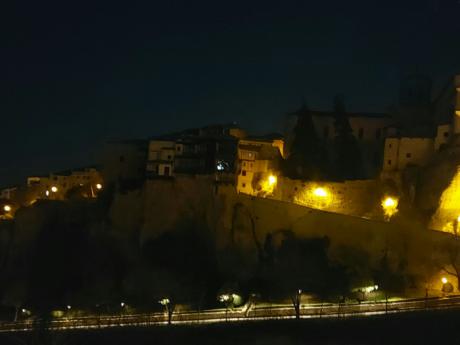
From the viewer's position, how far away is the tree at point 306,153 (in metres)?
51.2

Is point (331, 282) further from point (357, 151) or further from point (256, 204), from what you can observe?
point (357, 151)

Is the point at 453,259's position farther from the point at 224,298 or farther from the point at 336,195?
the point at 224,298

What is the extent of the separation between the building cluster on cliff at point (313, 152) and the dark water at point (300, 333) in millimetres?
16339

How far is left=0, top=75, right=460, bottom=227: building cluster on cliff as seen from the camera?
160ft

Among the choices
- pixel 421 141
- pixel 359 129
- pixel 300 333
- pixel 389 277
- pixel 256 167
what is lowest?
pixel 300 333

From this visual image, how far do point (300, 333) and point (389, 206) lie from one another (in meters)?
17.2

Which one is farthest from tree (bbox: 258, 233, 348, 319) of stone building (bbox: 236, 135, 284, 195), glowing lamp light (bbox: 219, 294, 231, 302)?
stone building (bbox: 236, 135, 284, 195)

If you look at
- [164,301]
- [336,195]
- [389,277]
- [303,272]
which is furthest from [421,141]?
[164,301]

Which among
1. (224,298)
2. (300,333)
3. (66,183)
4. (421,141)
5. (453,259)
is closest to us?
(300,333)

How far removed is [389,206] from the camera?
46.4 metres

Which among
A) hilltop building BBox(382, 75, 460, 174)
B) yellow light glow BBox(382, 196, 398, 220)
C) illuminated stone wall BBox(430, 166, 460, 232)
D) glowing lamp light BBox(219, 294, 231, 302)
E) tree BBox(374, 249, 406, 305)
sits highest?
hilltop building BBox(382, 75, 460, 174)

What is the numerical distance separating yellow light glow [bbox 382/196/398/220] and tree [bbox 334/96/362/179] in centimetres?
465

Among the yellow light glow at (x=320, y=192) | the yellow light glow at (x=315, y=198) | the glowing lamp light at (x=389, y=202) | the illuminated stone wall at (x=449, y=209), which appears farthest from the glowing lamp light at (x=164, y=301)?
the illuminated stone wall at (x=449, y=209)

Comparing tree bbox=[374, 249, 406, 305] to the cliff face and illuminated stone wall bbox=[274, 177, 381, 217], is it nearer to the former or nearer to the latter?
the cliff face
